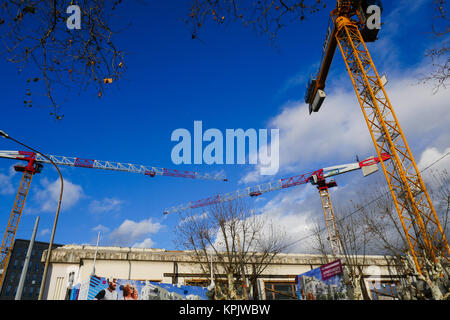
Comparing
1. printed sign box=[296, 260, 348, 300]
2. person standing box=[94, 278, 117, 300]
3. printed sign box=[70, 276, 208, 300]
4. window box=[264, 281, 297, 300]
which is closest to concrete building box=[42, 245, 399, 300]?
window box=[264, 281, 297, 300]

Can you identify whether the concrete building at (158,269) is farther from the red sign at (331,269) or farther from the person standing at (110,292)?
the red sign at (331,269)

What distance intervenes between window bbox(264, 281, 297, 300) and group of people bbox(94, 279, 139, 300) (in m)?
8.41

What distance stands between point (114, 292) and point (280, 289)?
1046 centimetres

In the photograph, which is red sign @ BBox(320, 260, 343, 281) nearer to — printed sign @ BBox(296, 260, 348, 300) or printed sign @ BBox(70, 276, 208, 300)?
printed sign @ BBox(296, 260, 348, 300)

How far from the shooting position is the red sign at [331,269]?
482 inches

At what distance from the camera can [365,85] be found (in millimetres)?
24891

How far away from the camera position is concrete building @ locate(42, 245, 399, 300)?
15.2m

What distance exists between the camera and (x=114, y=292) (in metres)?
13.6

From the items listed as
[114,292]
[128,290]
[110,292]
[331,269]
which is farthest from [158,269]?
[331,269]

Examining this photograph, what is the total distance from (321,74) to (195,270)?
88.8 ft

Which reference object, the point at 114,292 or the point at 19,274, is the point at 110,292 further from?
the point at 19,274

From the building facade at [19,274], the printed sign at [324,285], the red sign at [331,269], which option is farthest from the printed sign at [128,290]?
the building facade at [19,274]

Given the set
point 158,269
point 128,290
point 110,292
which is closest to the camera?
point 110,292
